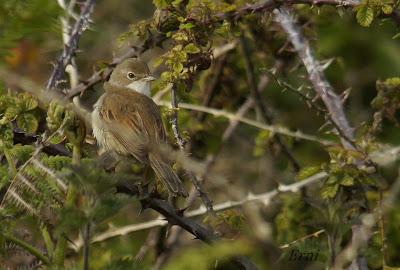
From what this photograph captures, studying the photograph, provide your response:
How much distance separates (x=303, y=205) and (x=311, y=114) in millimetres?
4061

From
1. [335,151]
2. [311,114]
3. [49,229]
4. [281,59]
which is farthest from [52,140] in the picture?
[311,114]

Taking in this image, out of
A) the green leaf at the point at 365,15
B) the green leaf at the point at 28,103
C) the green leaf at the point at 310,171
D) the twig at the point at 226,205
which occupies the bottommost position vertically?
the twig at the point at 226,205

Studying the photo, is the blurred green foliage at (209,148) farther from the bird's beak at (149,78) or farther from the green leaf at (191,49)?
the bird's beak at (149,78)

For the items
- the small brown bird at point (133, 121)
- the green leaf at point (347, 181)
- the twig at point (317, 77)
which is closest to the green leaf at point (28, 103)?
the small brown bird at point (133, 121)

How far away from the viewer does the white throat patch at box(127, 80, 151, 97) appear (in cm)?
575

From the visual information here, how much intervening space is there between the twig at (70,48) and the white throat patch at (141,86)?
0.81 m

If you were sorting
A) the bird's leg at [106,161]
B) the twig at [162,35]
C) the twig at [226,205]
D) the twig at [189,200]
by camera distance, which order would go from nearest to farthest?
the bird's leg at [106,161], the twig at [162,35], the twig at [226,205], the twig at [189,200]

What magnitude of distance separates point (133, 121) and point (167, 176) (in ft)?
3.57

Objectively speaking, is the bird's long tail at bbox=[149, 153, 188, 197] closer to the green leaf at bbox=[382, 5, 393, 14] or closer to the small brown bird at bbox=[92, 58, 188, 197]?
the small brown bird at bbox=[92, 58, 188, 197]

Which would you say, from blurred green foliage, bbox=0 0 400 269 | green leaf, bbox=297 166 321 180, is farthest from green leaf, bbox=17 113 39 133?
green leaf, bbox=297 166 321 180

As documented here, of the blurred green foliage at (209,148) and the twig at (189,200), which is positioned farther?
the twig at (189,200)

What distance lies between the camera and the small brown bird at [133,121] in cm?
438

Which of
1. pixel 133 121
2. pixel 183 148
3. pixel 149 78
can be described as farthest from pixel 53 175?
pixel 149 78

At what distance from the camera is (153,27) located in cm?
448
